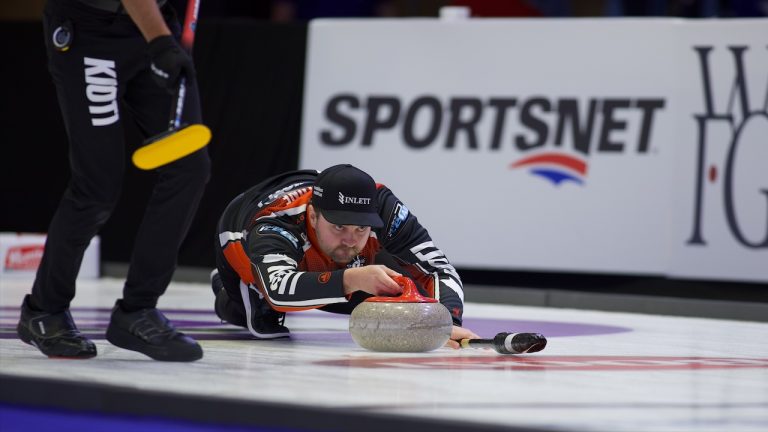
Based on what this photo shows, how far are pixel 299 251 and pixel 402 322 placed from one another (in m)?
0.61

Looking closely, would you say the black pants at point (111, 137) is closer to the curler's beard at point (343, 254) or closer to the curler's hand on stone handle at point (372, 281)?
the curler's hand on stone handle at point (372, 281)

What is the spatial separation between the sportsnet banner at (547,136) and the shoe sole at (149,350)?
4.05 m

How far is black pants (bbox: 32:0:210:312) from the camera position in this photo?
3.83 meters

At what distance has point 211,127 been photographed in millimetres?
8523

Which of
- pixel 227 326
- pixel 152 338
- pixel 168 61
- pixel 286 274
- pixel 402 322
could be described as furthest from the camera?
pixel 227 326

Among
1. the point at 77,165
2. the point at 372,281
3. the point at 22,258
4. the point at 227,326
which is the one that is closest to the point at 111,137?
the point at 77,165

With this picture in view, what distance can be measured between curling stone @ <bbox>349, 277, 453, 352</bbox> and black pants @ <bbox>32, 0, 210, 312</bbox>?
2.44 ft

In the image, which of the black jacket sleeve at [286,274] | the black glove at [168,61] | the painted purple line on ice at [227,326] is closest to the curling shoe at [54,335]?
the painted purple line on ice at [227,326]

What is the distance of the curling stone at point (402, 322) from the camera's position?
432cm

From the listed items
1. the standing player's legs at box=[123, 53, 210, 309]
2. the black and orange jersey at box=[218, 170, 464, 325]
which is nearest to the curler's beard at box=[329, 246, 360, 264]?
the black and orange jersey at box=[218, 170, 464, 325]

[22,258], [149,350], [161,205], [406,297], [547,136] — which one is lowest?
[22,258]

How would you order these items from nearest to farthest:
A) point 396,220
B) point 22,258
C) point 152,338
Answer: point 152,338 < point 396,220 < point 22,258

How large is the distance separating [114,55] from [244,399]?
138cm

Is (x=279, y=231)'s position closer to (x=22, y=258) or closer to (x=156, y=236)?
(x=156, y=236)
